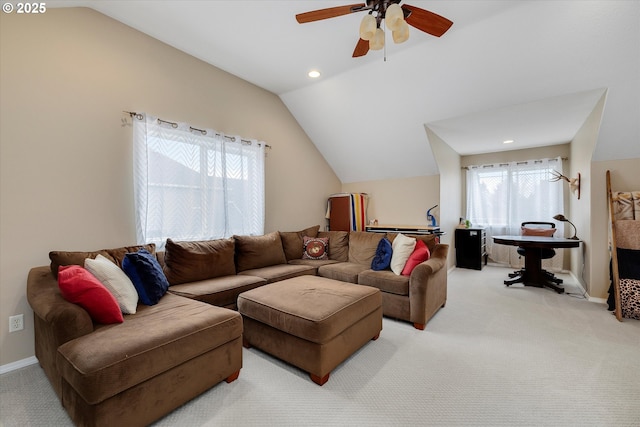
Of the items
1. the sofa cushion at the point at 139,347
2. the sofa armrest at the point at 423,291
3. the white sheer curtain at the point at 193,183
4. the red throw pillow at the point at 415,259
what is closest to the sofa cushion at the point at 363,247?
the red throw pillow at the point at 415,259

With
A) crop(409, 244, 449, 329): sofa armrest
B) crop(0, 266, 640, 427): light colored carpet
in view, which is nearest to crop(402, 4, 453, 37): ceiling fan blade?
crop(409, 244, 449, 329): sofa armrest

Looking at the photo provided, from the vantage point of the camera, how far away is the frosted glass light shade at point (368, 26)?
5.62 feet

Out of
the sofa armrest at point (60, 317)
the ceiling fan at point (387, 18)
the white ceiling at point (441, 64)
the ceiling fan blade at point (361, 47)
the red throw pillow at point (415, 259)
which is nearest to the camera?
the sofa armrest at point (60, 317)

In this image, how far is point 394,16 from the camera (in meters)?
1.65

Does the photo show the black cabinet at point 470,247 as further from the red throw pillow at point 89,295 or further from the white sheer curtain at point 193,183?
the red throw pillow at point 89,295

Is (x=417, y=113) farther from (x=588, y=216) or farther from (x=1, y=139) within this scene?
(x=1, y=139)

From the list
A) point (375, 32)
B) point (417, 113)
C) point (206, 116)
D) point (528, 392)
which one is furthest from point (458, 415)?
point (206, 116)

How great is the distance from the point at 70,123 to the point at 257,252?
2119 mm

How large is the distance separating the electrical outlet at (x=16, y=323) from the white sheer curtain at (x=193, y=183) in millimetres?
975

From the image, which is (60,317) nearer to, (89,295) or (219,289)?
(89,295)

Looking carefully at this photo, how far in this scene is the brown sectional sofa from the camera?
1.31 meters

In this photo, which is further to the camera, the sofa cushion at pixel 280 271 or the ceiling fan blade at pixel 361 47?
the sofa cushion at pixel 280 271

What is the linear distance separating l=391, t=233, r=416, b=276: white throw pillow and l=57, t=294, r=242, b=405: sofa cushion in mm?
1803

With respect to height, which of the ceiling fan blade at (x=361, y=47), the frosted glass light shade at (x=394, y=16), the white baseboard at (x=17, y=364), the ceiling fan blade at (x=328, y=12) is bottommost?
the white baseboard at (x=17, y=364)
